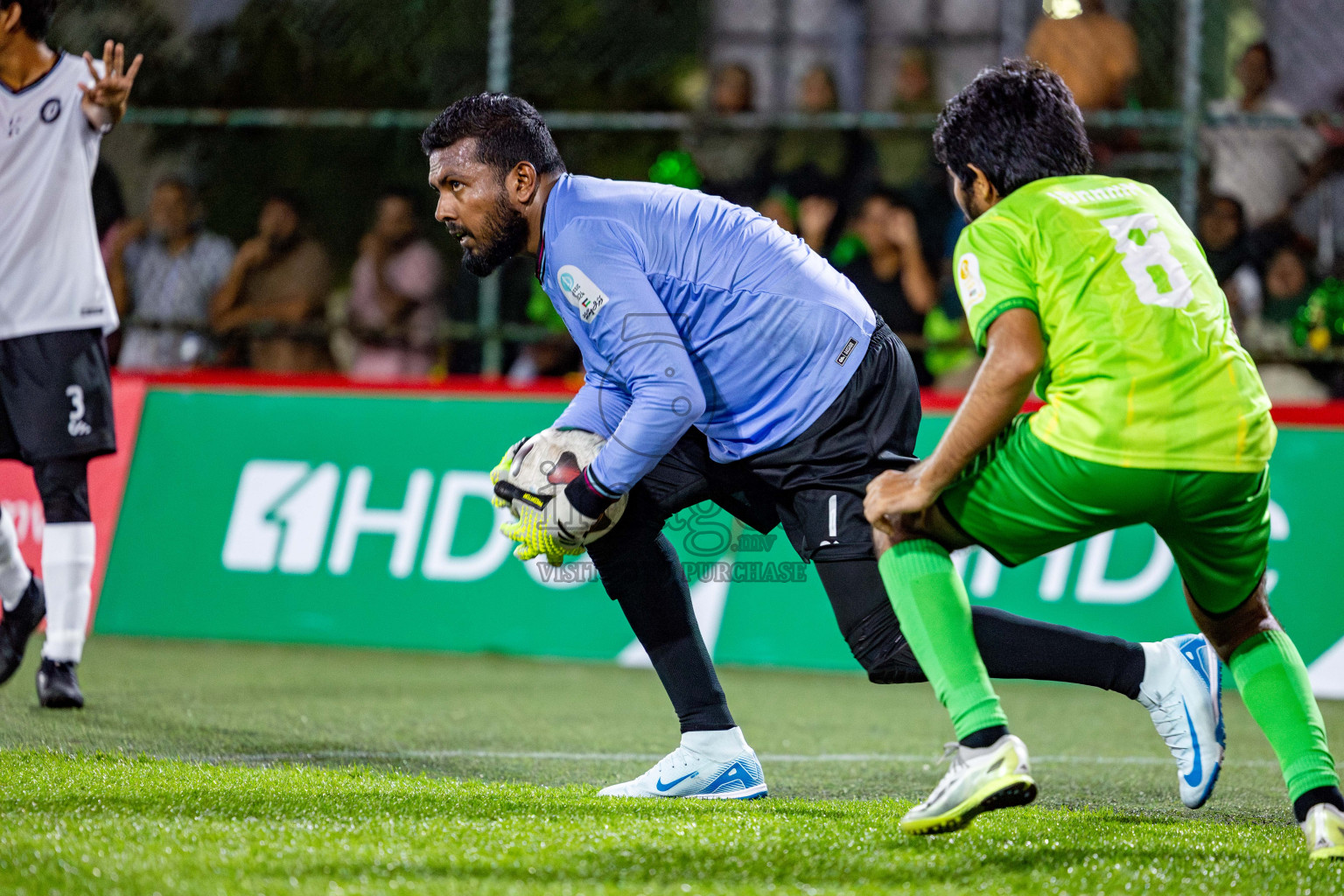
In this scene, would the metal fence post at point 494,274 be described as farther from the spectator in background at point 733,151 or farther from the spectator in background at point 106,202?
the spectator in background at point 106,202

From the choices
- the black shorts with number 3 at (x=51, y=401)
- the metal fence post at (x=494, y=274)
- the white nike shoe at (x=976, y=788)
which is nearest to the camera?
the white nike shoe at (x=976, y=788)

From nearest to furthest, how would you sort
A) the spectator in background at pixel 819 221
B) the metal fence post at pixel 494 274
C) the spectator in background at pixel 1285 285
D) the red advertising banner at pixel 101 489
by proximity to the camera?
the red advertising banner at pixel 101 489
the spectator in background at pixel 1285 285
the metal fence post at pixel 494 274
the spectator in background at pixel 819 221

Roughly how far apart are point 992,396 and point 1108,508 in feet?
1.09

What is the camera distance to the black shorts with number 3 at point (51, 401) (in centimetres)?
493

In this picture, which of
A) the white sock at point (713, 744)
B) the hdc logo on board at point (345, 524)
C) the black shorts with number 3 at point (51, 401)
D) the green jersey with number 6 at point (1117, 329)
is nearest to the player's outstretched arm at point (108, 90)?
the black shorts with number 3 at point (51, 401)

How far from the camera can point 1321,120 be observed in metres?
7.29

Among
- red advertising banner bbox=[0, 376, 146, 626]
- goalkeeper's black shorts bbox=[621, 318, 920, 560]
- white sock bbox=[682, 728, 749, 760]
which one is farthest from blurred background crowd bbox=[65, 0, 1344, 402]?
white sock bbox=[682, 728, 749, 760]

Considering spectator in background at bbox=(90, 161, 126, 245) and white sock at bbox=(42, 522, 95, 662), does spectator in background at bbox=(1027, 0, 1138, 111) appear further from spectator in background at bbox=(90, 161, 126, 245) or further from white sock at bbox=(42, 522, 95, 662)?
white sock at bbox=(42, 522, 95, 662)

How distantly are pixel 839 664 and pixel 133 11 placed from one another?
621 cm

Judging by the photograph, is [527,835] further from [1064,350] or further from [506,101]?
[506,101]

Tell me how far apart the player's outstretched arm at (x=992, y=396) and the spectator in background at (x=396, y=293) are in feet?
19.8

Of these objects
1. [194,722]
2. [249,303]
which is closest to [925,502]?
[194,722]

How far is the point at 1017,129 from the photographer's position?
3084mm

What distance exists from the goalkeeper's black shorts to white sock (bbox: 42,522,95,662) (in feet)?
7.59
